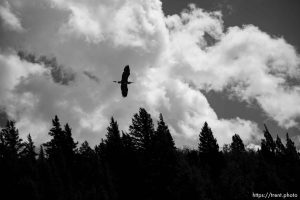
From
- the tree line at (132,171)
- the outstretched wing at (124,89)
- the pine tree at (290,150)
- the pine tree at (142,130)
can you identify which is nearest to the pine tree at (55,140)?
the tree line at (132,171)

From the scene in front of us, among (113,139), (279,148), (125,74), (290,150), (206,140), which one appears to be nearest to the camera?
(125,74)

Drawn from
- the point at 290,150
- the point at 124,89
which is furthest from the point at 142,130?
the point at 290,150

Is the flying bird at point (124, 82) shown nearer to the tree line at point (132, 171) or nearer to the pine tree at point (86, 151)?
the tree line at point (132, 171)

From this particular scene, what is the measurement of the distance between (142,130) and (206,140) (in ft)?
80.4

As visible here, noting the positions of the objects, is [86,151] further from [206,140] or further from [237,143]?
[237,143]

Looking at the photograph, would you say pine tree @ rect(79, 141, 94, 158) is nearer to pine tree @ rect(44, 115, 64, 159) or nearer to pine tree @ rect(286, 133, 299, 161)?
pine tree @ rect(44, 115, 64, 159)

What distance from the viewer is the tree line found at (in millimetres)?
41781

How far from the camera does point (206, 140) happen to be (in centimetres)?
7188

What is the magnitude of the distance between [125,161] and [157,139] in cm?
868

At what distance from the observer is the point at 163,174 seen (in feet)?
140

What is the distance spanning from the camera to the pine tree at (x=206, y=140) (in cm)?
7106

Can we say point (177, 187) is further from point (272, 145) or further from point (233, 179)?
point (272, 145)

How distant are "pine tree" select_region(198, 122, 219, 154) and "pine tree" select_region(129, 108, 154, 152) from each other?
22.8 metres

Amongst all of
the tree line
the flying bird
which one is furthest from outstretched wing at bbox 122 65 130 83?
the tree line
